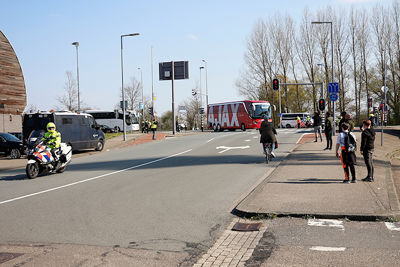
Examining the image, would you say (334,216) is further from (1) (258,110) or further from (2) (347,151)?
(1) (258,110)

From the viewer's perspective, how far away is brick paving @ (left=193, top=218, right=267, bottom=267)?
5.19m

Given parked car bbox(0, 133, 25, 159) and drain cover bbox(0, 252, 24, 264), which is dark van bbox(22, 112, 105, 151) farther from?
drain cover bbox(0, 252, 24, 264)

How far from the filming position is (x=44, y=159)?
45.9 feet

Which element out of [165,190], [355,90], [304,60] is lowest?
[165,190]

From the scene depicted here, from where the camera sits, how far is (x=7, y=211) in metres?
8.36

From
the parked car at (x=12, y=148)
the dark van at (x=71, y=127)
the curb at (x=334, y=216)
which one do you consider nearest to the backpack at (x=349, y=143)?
the curb at (x=334, y=216)

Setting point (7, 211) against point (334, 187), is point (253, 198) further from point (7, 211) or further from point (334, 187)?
point (7, 211)

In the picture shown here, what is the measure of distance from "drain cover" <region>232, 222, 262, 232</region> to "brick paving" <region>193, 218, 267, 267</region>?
7 cm

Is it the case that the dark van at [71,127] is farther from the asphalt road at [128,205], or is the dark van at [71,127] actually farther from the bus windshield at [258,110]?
the bus windshield at [258,110]

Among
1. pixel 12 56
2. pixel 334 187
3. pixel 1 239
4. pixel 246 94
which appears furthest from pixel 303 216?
pixel 246 94

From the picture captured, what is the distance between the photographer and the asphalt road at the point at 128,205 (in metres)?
6.35

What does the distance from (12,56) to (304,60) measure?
132ft

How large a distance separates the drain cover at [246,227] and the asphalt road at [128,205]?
0.75 feet

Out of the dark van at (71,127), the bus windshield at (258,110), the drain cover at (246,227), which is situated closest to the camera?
the drain cover at (246,227)
